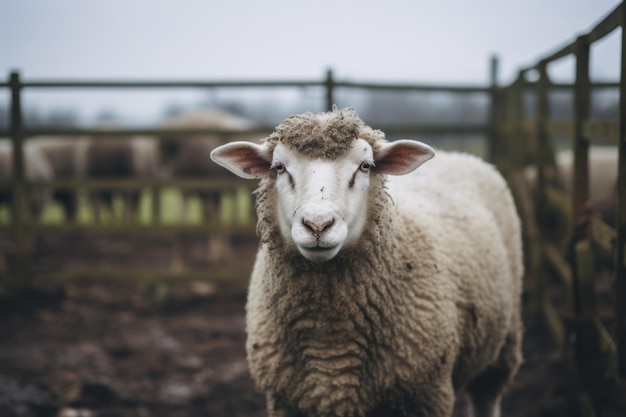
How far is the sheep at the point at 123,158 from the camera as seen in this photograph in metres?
9.11

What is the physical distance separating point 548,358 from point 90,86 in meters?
4.41

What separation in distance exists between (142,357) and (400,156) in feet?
9.93

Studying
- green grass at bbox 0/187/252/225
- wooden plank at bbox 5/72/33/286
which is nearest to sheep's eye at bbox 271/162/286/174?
wooden plank at bbox 5/72/33/286

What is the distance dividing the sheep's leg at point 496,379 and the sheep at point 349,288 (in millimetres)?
661

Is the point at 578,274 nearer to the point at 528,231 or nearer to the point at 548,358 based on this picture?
the point at 548,358

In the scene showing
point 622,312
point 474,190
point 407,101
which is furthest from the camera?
point 407,101

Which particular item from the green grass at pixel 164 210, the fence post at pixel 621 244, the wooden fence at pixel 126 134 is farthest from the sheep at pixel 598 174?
the green grass at pixel 164 210

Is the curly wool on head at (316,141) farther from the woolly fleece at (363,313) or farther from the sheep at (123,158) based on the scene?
the sheep at (123,158)

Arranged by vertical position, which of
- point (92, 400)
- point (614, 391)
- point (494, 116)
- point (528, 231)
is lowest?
point (92, 400)

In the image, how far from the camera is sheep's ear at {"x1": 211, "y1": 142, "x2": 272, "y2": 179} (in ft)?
8.72

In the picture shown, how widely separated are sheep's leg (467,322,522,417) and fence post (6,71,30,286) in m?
4.37

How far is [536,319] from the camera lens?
5395 mm

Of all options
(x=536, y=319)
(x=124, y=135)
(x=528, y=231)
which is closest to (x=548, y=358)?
(x=536, y=319)

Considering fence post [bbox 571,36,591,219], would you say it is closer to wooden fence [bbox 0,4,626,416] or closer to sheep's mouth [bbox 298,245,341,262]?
wooden fence [bbox 0,4,626,416]
